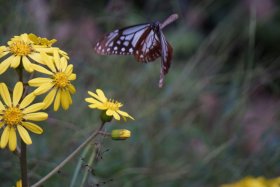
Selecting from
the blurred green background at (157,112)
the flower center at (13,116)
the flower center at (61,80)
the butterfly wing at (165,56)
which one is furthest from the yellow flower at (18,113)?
the blurred green background at (157,112)

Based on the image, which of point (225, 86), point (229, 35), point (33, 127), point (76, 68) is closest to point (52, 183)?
point (76, 68)

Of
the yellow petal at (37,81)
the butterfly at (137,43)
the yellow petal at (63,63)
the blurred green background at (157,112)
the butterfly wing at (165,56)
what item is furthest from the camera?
the blurred green background at (157,112)

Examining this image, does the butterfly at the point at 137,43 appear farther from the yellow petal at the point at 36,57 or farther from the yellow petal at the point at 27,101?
the yellow petal at the point at 27,101

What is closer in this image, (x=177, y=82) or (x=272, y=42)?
(x=177, y=82)

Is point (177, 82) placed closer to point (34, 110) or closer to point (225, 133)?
point (225, 133)

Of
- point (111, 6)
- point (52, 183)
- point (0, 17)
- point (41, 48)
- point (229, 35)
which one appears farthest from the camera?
point (229, 35)

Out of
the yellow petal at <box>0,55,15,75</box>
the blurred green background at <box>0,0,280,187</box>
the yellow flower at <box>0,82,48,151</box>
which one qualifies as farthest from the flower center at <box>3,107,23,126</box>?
the blurred green background at <box>0,0,280,187</box>
